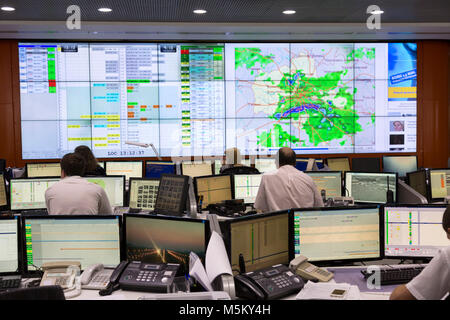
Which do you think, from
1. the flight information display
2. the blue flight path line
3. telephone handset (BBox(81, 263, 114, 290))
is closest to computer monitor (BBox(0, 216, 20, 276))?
telephone handset (BBox(81, 263, 114, 290))

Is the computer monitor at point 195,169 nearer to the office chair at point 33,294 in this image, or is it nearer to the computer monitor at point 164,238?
the computer monitor at point 164,238

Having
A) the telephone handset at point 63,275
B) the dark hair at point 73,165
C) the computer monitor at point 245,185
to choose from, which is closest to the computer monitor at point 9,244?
the telephone handset at point 63,275

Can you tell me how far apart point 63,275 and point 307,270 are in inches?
51.7

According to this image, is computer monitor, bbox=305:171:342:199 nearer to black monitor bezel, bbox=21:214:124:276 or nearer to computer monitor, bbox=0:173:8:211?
black monitor bezel, bbox=21:214:124:276

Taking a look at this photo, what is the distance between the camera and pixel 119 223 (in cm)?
262

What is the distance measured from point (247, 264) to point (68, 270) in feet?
3.14

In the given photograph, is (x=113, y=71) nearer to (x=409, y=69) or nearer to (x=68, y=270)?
(x=409, y=69)

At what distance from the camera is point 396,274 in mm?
2562

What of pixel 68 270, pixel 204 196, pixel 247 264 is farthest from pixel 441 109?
pixel 68 270

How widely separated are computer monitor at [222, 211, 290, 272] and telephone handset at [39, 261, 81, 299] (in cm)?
81

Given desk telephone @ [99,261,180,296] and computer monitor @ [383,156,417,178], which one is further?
computer monitor @ [383,156,417,178]

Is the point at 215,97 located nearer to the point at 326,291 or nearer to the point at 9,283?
the point at 9,283

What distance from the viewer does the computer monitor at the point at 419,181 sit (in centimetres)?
503

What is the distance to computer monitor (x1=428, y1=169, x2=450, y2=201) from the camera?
5.05m
